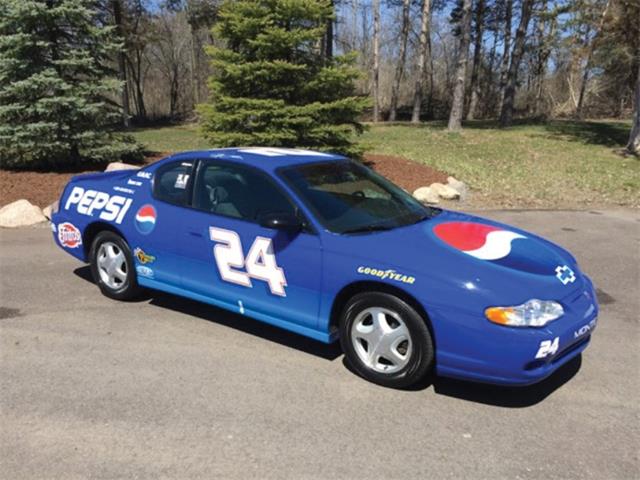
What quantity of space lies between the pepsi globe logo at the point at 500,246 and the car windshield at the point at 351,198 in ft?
1.20

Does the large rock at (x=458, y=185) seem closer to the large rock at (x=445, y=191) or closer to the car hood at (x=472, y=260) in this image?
the large rock at (x=445, y=191)

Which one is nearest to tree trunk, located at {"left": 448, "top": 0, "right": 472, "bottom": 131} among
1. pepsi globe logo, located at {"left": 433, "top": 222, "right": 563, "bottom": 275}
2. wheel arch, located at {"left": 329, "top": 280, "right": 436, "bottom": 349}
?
pepsi globe logo, located at {"left": 433, "top": 222, "right": 563, "bottom": 275}

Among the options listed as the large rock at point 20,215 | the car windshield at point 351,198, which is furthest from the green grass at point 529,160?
the large rock at point 20,215

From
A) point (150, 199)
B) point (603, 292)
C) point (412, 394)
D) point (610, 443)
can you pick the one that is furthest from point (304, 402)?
point (603, 292)

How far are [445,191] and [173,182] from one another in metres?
7.21

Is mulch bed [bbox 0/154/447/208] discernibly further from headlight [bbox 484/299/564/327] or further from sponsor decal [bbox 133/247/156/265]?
headlight [bbox 484/299/564/327]

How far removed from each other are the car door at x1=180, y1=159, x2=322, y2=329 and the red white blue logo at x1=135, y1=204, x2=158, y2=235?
1.43 feet

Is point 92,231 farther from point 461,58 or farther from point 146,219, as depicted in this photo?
point 461,58

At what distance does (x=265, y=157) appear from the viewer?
4.67 metres

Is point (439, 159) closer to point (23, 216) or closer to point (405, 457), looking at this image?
point (23, 216)

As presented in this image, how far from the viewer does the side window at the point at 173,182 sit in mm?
4832

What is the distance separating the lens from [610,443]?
322 cm

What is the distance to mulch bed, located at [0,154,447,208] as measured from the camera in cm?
980

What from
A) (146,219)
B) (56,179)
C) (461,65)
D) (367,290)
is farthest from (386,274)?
(461,65)
